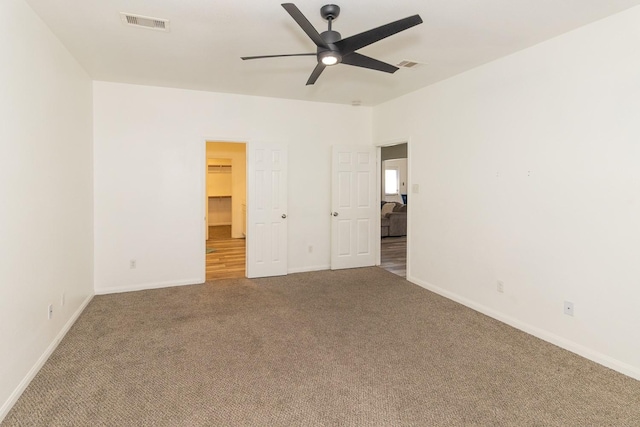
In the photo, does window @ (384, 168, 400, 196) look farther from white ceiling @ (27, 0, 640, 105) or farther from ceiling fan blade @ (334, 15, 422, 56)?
ceiling fan blade @ (334, 15, 422, 56)

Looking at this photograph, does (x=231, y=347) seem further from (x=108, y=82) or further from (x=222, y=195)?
(x=222, y=195)

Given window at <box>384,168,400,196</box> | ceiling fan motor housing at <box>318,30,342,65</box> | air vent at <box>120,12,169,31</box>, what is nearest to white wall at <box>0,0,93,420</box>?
air vent at <box>120,12,169,31</box>

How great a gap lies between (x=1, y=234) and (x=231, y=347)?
1806 mm

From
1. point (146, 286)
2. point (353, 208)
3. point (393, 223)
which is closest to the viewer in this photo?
point (146, 286)

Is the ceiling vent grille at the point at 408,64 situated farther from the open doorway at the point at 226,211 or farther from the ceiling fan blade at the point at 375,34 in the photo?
the open doorway at the point at 226,211

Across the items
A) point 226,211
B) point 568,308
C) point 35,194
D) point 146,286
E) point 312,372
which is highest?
point 35,194

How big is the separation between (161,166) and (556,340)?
4.92 m

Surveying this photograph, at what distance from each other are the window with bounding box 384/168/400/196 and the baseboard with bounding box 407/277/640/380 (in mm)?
7367

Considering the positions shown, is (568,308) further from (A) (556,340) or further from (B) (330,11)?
(B) (330,11)

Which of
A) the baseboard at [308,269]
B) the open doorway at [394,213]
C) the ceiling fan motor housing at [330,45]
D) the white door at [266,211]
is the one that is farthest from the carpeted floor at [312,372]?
the ceiling fan motor housing at [330,45]

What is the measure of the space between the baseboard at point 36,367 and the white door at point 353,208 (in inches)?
138

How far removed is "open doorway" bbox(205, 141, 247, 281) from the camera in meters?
5.94

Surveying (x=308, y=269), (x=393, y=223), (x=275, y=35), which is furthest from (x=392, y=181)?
(x=275, y=35)

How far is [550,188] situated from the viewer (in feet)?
10.2
